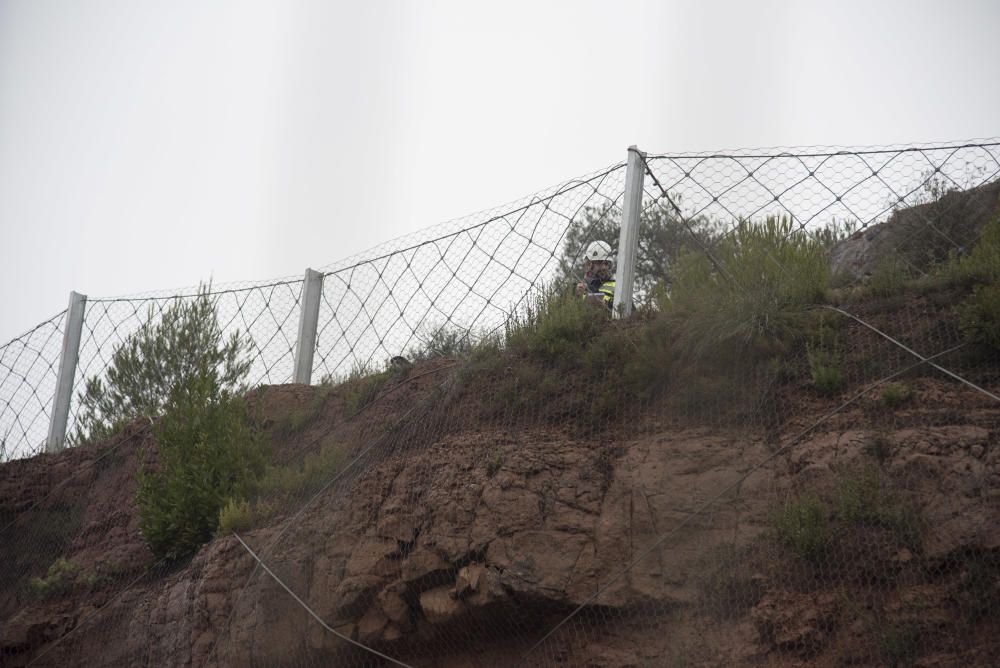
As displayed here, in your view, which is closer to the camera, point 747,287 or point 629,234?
point 747,287

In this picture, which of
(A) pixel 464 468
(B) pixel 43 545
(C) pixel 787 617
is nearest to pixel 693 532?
(C) pixel 787 617

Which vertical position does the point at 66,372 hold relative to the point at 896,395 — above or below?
above

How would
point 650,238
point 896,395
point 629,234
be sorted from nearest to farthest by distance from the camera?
point 896,395
point 629,234
point 650,238

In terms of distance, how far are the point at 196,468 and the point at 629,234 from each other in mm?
3488

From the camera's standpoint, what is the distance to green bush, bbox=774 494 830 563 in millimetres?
4867

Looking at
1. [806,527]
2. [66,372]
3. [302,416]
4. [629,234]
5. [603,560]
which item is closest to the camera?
[806,527]

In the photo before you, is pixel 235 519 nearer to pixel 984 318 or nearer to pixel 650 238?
pixel 650 238

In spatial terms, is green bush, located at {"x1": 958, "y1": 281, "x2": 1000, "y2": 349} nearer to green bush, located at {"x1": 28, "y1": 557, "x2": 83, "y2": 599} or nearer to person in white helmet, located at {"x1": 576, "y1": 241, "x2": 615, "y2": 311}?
person in white helmet, located at {"x1": 576, "y1": 241, "x2": 615, "y2": 311}

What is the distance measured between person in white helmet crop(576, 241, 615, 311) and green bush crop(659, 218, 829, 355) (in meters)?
0.93

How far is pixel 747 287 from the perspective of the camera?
633 centimetres

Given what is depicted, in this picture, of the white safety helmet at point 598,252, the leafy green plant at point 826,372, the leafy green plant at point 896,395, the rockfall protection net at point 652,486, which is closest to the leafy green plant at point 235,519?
the rockfall protection net at point 652,486

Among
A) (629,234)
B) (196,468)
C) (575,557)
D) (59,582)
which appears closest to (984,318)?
(629,234)

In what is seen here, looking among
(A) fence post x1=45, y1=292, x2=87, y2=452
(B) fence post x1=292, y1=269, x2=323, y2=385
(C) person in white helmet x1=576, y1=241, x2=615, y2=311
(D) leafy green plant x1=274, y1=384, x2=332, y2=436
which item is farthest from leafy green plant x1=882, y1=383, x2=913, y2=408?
(A) fence post x1=45, y1=292, x2=87, y2=452

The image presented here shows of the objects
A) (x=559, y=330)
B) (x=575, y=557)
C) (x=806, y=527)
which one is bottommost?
(x=575, y=557)
